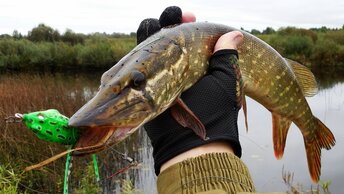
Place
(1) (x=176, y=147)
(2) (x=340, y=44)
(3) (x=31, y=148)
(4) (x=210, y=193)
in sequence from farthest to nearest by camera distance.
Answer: (2) (x=340, y=44) < (3) (x=31, y=148) < (1) (x=176, y=147) < (4) (x=210, y=193)

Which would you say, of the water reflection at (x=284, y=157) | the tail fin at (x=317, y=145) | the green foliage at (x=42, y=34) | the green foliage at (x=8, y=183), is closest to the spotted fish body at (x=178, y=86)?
the tail fin at (x=317, y=145)

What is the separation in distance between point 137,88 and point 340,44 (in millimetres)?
24976

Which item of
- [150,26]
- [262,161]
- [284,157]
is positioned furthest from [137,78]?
[284,157]

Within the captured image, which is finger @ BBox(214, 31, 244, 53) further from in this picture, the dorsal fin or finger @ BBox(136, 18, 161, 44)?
the dorsal fin

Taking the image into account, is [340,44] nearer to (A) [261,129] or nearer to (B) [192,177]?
(A) [261,129]

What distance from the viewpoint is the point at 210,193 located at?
1.08m

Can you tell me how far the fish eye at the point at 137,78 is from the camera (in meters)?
1.40

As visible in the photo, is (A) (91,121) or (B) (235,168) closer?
(A) (91,121)

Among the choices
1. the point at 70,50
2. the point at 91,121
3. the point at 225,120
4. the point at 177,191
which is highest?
the point at 91,121

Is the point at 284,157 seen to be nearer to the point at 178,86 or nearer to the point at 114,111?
the point at 178,86

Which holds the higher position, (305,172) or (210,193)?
(210,193)

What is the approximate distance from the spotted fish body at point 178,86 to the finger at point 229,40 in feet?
0.21

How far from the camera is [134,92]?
1380mm

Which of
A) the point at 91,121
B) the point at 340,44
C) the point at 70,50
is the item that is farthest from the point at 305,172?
the point at 70,50
